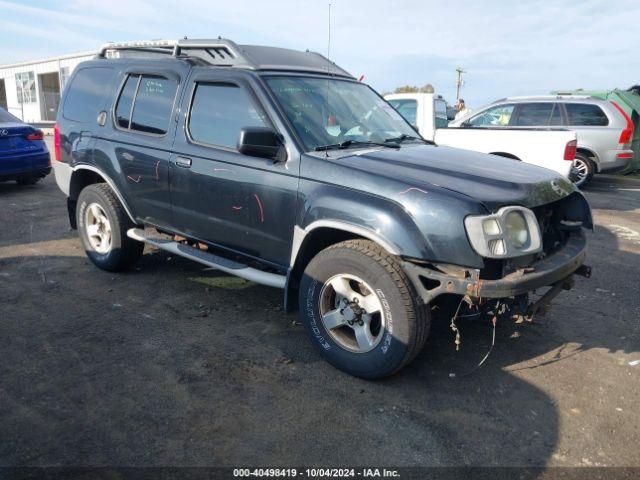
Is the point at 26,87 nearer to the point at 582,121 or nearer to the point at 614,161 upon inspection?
the point at 582,121

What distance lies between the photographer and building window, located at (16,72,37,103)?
32.9m

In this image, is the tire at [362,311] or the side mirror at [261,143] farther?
the side mirror at [261,143]

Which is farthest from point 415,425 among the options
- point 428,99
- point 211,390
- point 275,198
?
point 428,99

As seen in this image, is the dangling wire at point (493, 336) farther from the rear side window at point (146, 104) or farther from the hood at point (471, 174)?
the rear side window at point (146, 104)

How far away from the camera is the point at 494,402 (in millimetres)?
3201

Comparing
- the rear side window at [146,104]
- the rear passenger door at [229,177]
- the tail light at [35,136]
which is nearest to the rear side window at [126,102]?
the rear side window at [146,104]

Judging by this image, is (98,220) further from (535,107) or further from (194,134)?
(535,107)

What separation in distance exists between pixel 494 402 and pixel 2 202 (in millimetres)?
8473

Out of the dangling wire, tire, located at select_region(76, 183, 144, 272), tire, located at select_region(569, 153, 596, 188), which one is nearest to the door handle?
tire, located at select_region(76, 183, 144, 272)

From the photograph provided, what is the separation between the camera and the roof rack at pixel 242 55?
411 cm

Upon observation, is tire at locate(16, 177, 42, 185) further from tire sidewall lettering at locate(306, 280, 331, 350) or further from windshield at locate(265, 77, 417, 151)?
tire sidewall lettering at locate(306, 280, 331, 350)

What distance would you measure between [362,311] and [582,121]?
9.97 m

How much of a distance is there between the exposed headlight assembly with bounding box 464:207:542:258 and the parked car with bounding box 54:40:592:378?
1cm

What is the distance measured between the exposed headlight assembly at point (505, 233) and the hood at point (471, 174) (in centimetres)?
7
